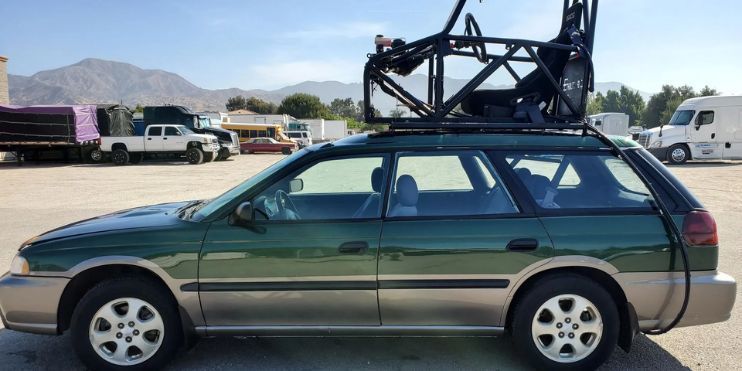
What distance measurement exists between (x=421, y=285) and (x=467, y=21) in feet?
9.50

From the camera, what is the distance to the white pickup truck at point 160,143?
930 inches

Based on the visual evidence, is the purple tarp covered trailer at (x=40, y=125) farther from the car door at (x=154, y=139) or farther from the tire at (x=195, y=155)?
the tire at (x=195, y=155)

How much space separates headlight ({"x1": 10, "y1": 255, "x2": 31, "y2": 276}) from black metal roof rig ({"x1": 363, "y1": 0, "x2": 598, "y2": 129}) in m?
2.56

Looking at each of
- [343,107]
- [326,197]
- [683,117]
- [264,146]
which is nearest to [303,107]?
[264,146]

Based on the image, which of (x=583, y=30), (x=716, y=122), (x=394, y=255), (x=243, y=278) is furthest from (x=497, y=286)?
(x=716, y=122)

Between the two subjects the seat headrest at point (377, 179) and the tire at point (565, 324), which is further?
the seat headrest at point (377, 179)

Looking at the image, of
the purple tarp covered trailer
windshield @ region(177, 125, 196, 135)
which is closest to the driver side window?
windshield @ region(177, 125, 196, 135)

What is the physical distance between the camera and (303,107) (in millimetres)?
96438

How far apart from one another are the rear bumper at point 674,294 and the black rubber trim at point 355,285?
81 cm

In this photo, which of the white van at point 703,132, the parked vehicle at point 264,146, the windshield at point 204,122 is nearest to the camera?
the white van at point 703,132

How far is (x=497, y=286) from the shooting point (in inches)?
112

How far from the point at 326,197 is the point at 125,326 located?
186cm

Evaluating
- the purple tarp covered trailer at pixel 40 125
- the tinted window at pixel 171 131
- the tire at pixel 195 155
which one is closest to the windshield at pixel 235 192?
the tire at pixel 195 155

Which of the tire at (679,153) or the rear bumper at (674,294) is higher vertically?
the tire at (679,153)
